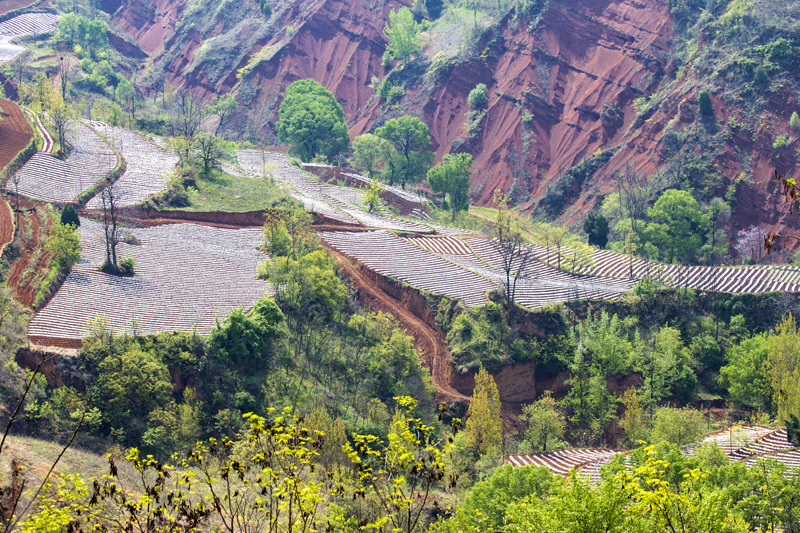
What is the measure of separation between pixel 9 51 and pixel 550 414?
91.9 m

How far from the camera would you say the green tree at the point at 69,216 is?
180ft

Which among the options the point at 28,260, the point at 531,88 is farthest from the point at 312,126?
the point at 28,260

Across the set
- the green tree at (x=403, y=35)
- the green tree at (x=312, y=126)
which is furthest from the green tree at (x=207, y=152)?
the green tree at (x=403, y=35)

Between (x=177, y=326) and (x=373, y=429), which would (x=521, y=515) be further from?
(x=177, y=326)

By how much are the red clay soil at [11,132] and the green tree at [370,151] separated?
111 feet

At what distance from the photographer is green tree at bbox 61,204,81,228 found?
5475 centimetres

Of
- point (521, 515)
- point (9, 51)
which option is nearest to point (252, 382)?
point (521, 515)

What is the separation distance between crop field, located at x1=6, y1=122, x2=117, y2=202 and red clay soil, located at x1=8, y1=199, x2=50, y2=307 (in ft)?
15.2

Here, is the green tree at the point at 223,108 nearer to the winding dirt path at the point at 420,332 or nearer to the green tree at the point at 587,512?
the winding dirt path at the point at 420,332

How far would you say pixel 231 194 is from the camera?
67.6 m

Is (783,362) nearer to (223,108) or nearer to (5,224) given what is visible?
(5,224)

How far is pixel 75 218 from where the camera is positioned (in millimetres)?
55594

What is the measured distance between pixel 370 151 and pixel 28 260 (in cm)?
4578

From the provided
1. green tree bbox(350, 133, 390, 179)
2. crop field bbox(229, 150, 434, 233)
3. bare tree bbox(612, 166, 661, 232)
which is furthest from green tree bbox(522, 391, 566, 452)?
green tree bbox(350, 133, 390, 179)
